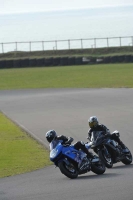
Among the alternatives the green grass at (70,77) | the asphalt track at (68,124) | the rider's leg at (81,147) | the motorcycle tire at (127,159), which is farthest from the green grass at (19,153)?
the green grass at (70,77)

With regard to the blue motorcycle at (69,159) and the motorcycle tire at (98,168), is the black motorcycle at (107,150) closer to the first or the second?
the motorcycle tire at (98,168)

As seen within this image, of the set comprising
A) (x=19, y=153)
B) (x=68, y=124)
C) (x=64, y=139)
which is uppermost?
(x=64, y=139)

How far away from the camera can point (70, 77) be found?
5141 cm

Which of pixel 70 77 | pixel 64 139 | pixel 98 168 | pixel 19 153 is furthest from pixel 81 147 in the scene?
pixel 70 77

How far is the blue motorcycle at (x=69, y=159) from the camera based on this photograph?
14.1m

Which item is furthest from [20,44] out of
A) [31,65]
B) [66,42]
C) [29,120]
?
[29,120]

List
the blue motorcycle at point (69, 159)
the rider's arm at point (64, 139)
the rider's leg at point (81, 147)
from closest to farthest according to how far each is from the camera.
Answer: the blue motorcycle at point (69, 159) < the rider's arm at point (64, 139) < the rider's leg at point (81, 147)

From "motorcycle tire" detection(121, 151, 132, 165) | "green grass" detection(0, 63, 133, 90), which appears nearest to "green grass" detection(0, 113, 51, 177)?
"motorcycle tire" detection(121, 151, 132, 165)

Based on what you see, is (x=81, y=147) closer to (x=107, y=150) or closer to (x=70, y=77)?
(x=107, y=150)

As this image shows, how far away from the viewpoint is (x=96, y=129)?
624 inches

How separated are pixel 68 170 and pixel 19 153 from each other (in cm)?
573

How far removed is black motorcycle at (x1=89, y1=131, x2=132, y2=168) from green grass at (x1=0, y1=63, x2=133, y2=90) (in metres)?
25.4

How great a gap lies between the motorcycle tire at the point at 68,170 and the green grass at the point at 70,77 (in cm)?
2756

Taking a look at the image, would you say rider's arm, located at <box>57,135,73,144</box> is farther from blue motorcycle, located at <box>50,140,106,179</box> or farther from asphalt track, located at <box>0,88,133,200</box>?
asphalt track, located at <box>0,88,133,200</box>
